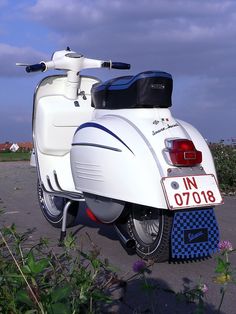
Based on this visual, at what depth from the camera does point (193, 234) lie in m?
4.28

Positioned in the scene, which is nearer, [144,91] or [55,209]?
[144,91]

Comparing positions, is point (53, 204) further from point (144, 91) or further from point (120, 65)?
point (144, 91)

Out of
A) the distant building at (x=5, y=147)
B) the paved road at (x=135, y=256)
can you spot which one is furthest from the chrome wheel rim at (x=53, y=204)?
the distant building at (x=5, y=147)

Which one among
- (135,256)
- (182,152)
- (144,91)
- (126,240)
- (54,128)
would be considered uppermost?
(144,91)

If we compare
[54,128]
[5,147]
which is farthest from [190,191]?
[5,147]

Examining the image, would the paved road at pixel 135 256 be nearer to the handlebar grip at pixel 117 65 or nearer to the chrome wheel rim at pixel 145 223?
the chrome wheel rim at pixel 145 223

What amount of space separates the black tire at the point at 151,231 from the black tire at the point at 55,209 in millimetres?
1277

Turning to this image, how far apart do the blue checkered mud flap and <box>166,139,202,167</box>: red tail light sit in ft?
1.15

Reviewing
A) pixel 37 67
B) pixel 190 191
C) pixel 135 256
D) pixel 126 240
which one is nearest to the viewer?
pixel 190 191

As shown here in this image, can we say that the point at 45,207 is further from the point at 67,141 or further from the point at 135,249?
the point at 135,249

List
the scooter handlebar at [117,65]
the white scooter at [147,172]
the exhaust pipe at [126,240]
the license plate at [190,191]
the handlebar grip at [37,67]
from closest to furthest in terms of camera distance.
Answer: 1. the license plate at [190,191]
2. the white scooter at [147,172]
3. the exhaust pipe at [126,240]
4. the handlebar grip at [37,67]
5. the scooter handlebar at [117,65]

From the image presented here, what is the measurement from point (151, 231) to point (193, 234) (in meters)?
0.51

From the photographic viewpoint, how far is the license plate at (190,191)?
4.09 m

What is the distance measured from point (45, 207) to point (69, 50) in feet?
5.51
